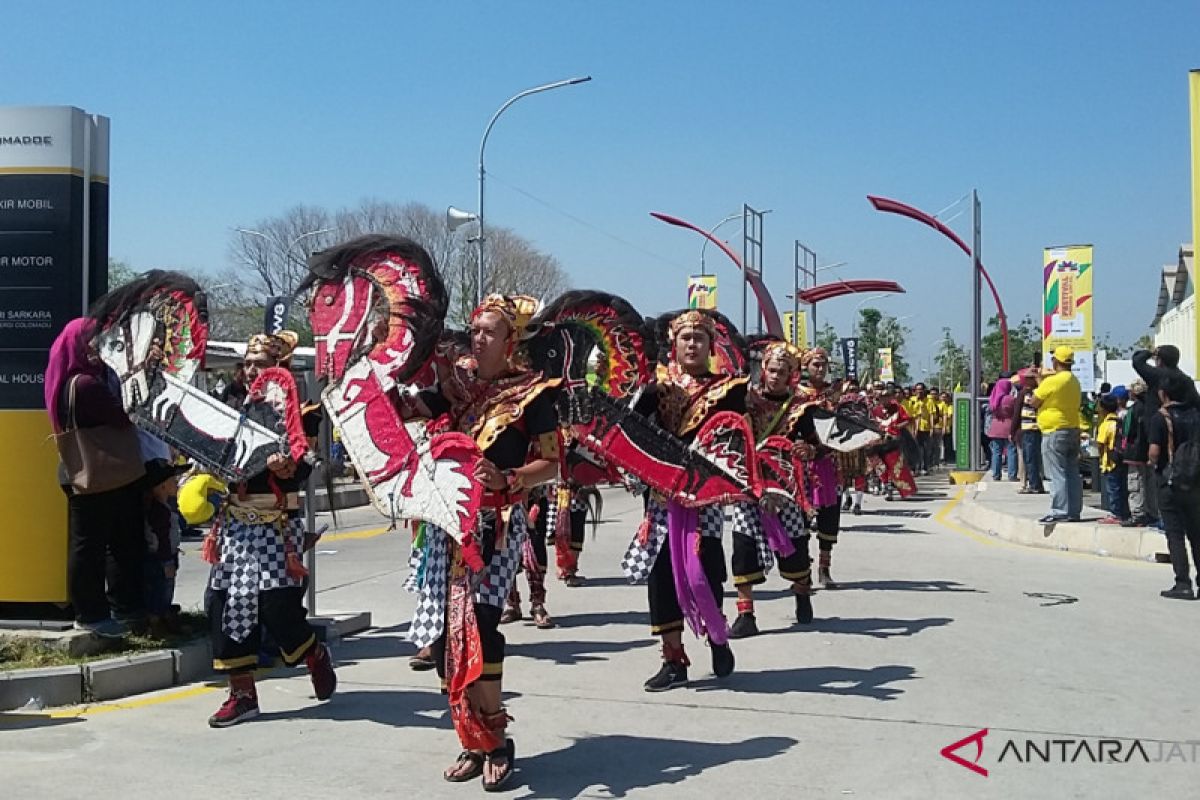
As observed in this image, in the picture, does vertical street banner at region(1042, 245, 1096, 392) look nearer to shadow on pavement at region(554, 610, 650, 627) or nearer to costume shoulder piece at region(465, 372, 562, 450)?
shadow on pavement at region(554, 610, 650, 627)

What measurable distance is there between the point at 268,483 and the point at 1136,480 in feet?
35.5

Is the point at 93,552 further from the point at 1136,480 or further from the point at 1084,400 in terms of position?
the point at 1084,400

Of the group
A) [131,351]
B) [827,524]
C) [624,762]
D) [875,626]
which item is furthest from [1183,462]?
[131,351]

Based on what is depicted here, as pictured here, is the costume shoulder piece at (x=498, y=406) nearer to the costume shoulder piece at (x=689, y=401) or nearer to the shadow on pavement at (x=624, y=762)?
the shadow on pavement at (x=624, y=762)

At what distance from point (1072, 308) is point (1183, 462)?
13855 millimetres

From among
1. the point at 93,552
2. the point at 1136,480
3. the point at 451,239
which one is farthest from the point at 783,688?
the point at 451,239

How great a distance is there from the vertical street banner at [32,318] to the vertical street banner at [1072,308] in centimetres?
1865

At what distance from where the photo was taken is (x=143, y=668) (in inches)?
280

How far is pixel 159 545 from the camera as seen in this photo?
7.85 metres

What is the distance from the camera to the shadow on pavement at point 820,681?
7.00 metres

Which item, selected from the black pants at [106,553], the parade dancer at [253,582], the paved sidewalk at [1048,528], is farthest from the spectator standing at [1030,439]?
the parade dancer at [253,582]

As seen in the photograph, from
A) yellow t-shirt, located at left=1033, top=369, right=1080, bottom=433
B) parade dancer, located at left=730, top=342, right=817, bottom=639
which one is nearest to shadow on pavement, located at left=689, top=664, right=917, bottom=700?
parade dancer, located at left=730, top=342, right=817, bottom=639

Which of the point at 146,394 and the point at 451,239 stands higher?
the point at 451,239

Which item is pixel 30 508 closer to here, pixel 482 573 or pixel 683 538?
pixel 482 573
